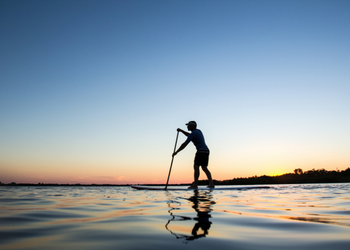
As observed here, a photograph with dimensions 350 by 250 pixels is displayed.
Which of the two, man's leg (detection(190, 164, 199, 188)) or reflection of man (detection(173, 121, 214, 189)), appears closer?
man's leg (detection(190, 164, 199, 188))

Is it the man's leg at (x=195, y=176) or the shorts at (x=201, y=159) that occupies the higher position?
the shorts at (x=201, y=159)

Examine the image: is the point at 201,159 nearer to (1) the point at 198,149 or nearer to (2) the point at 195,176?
(1) the point at 198,149

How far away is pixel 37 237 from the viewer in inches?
76.6

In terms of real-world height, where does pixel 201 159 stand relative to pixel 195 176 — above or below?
above

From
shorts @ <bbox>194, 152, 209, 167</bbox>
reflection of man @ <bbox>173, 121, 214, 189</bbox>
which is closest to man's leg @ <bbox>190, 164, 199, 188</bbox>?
reflection of man @ <bbox>173, 121, 214, 189</bbox>

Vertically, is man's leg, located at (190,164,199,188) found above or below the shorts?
below

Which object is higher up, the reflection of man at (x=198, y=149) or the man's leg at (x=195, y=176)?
the reflection of man at (x=198, y=149)

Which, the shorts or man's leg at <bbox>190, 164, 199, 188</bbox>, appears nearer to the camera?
man's leg at <bbox>190, 164, 199, 188</bbox>

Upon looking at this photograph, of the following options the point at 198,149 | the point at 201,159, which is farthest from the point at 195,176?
the point at 198,149

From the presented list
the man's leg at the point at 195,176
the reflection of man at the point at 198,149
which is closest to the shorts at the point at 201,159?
the reflection of man at the point at 198,149

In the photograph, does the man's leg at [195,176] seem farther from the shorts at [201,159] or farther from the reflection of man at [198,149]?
the shorts at [201,159]

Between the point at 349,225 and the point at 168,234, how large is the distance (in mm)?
1735

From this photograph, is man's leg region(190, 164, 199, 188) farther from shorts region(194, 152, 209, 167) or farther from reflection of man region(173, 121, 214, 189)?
shorts region(194, 152, 209, 167)

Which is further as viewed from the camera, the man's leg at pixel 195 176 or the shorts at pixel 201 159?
the shorts at pixel 201 159
